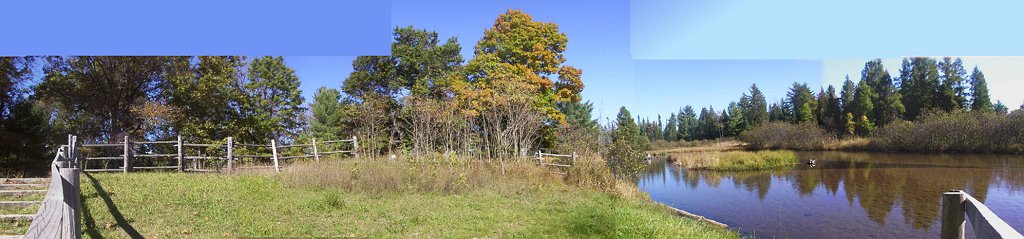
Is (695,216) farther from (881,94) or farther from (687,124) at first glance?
(881,94)

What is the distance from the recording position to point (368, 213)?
407cm

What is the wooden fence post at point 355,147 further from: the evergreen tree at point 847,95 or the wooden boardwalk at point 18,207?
the evergreen tree at point 847,95

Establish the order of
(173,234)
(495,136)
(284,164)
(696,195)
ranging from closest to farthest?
(173,234) < (696,195) < (495,136) < (284,164)

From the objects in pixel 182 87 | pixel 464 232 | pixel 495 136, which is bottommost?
pixel 464 232

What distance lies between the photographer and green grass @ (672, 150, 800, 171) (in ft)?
11.4

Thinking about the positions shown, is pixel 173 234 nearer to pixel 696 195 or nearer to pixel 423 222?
pixel 423 222

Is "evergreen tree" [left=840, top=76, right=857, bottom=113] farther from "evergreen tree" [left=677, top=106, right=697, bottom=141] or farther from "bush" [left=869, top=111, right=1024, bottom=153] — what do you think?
"evergreen tree" [left=677, top=106, right=697, bottom=141]

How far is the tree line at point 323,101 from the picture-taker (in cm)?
563

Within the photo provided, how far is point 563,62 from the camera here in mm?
5070

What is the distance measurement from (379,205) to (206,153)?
469cm

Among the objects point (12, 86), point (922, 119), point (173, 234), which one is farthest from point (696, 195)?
point (12, 86)

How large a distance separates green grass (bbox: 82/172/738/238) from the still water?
341mm

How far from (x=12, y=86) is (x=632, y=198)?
7.00 meters

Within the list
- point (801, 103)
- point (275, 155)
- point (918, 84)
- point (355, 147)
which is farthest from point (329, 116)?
point (918, 84)
